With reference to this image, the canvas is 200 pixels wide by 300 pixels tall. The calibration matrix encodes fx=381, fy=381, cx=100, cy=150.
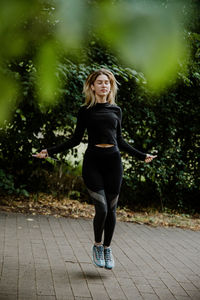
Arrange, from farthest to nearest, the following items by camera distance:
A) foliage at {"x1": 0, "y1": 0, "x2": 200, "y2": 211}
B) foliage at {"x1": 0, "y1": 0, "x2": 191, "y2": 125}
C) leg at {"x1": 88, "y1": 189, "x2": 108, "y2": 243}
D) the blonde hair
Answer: foliage at {"x1": 0, "y1": 0, "x2": 200, "y2": 211}
the blonde hair
leg at {"x1": 88, "y1": 189, "x2": 108, "y2": 243}
foliage at {"x1": 0, "y1": 0, "x2": 191, "y2": 125}

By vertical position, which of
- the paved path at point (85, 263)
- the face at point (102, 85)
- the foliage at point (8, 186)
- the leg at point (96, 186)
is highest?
the face at point (102, 85)

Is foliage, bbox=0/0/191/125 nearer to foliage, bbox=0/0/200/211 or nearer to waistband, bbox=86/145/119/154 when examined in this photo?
waistband, bbox=86/145/119/154

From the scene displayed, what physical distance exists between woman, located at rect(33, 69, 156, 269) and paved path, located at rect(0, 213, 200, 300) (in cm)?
30

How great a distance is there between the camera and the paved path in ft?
11.3

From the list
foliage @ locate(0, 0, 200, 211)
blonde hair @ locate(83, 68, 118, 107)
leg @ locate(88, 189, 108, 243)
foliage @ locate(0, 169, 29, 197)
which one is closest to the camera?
leg @ locate(88, 189, 108, 243)

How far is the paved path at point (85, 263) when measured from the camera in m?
3.43

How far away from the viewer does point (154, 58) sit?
1.05 meters

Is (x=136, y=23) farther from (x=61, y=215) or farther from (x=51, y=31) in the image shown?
(x=61, y=215)

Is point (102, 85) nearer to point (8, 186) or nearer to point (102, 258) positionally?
point (102, 258)

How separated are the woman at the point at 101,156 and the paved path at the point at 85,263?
1.00ft

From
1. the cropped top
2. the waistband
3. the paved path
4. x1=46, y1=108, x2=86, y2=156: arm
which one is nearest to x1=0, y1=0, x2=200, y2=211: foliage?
the paved path

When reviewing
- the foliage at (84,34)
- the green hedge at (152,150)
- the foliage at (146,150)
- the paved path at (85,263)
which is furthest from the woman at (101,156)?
the green hedge at (152,150)

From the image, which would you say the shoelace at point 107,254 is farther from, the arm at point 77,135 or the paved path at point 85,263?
the arm at point 77,135

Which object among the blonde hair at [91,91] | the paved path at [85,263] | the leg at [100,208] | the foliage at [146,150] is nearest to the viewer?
the paved path at [85,263]
